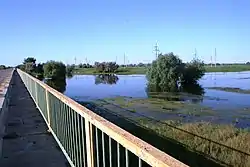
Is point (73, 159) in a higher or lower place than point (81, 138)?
lower

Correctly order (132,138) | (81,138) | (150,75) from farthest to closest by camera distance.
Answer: (150,75), (81,138), (132,138)

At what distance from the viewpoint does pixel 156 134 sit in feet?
43.1

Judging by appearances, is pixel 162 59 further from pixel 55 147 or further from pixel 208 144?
pixel 55 147

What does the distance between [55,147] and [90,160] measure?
2594 millimetres

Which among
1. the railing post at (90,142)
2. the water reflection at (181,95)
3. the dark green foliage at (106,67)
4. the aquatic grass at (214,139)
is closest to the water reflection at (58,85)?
the water reflection at (181,95)

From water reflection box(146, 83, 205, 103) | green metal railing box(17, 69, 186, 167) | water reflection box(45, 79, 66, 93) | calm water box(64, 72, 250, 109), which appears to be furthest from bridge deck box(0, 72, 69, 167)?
water reflection box(45, 79, 66, 93)

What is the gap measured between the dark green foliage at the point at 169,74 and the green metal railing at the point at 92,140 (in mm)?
35572

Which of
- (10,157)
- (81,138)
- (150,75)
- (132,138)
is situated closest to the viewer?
(132,138)

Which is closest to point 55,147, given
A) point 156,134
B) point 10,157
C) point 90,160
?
point 10,157

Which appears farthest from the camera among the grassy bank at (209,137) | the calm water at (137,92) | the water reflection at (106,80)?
the water reflection at (106,80)

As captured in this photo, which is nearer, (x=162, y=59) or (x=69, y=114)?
(x=69, y=114)

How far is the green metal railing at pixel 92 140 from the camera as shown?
1.73 meters

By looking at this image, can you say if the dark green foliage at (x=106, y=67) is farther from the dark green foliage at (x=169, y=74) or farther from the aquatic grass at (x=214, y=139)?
the aquatic grass at (x=214, y=139)

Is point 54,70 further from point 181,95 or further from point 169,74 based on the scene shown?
point 181,95
